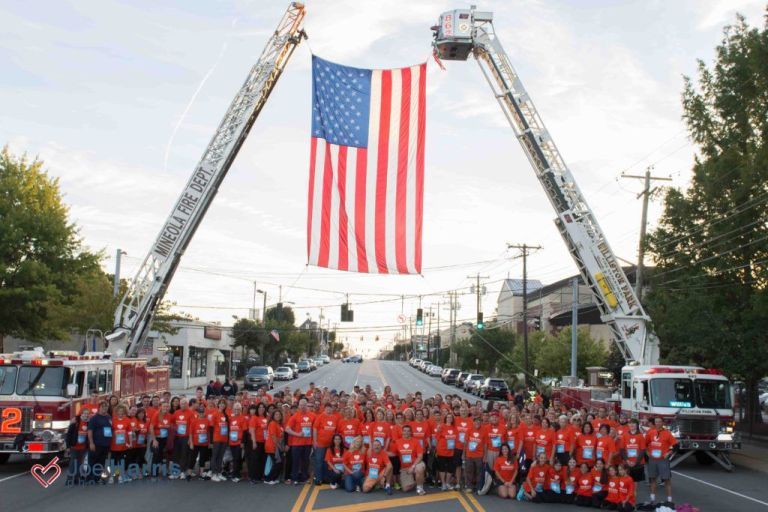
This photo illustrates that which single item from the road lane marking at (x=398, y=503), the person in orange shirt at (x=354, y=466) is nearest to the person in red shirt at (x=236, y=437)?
the person in orange shirt at (x=354, y=466)

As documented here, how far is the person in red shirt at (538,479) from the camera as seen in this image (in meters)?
15.0

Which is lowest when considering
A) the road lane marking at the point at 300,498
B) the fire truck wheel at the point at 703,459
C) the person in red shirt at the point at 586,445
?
the fire truck wheel at the point at 703,459

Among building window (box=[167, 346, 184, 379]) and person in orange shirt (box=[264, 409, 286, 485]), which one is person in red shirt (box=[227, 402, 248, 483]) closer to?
person in orange shirt (box=[264, 409, 286, 485])

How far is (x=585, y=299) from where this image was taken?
325ft

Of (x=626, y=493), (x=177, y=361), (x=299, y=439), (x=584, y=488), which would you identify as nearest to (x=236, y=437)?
(x=299, y=439)

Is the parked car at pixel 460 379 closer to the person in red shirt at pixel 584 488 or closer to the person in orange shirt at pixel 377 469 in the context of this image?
the person in orange shirt at pixel 377 469

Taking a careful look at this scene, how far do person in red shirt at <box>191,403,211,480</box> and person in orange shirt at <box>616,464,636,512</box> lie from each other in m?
8.29

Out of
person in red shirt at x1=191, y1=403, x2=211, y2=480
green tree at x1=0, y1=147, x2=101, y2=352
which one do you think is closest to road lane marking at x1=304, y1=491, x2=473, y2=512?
person in red shirt at x1=191, y1=403, x2=211, y2=480

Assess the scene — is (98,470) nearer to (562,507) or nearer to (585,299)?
(562,507)

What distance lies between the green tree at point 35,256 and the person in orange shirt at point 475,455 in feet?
82.8

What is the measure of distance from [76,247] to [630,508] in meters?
31.9

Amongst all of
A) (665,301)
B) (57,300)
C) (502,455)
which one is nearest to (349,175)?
(502,455)

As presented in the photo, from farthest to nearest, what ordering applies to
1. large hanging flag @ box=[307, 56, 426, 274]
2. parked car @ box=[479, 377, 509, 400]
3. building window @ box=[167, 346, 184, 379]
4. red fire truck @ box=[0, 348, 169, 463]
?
building window @ box=[167, 346, 184, 379] < parked car @ box=[479, 377, 509, 400] < large hanging flag @ box=[307, 56, 426, 274] < red fire truck @ box=[0, 348, 169, 463]

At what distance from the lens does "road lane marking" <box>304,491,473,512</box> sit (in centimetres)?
1341
